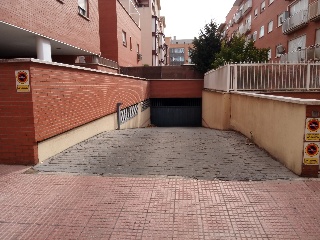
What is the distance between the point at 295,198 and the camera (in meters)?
3.58

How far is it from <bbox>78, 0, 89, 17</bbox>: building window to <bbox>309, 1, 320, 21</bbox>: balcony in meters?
15.2

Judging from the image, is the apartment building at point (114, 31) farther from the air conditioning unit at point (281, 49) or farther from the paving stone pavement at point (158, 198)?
the paving stone pavement at point (158, 198)

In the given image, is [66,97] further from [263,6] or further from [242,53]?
[263,6]

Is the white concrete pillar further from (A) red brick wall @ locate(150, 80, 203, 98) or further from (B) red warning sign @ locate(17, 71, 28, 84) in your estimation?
(A) red brick wall @ locate(150, 80, 203, 98)

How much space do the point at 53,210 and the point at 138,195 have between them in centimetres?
119

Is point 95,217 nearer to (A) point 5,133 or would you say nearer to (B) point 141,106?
(A) point 5,133

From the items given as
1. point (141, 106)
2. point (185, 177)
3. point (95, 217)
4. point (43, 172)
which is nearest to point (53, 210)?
point (95, 217)

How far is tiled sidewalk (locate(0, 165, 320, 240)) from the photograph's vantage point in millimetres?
2820

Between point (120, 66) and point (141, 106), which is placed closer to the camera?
point (141, 106)

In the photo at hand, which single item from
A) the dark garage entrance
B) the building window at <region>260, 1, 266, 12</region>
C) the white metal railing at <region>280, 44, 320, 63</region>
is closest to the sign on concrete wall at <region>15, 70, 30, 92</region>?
the white metal railing at <region>280, 44, 320, 63</region>

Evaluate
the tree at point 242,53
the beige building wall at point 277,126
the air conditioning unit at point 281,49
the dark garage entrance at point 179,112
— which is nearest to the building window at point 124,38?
the dark garage entrance at point 179,112

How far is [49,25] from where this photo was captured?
33.2 feet

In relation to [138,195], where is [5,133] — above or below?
above

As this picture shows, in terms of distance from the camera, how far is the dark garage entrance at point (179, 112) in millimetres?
21156
